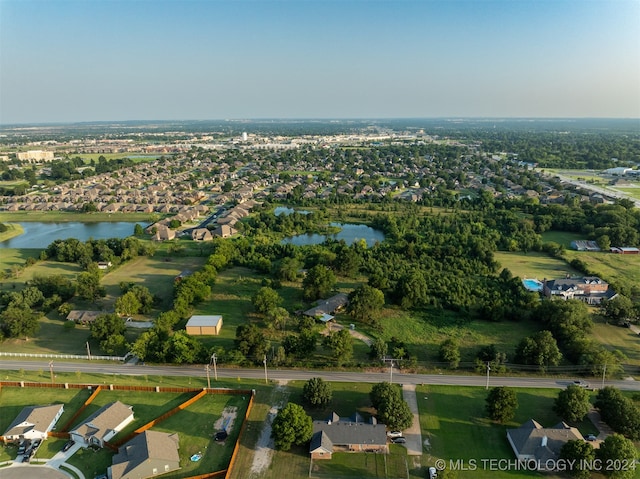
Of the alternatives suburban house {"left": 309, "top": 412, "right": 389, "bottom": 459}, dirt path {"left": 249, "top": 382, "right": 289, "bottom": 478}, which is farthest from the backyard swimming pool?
dirt path {"left": 249, "top": 382, "right": 289, "bottom": 478}

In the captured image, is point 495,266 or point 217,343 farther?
point 495,266

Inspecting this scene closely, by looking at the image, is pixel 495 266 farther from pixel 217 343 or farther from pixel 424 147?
pixel 424 147

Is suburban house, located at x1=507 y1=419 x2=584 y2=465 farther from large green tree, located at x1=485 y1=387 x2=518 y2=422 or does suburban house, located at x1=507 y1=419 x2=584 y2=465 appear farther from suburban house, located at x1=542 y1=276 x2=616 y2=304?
suburban house, located at x1=542 y1=276 x2=616 y2=304

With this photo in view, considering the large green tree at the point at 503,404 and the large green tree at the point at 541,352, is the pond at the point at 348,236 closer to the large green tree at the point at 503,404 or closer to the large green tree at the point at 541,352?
the large green tree at the point at 541,352

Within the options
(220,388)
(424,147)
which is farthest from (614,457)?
(424,147)

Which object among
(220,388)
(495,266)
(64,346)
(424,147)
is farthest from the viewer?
(424,147)

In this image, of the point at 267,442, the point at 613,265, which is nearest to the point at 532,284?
the point at 613,265
